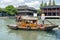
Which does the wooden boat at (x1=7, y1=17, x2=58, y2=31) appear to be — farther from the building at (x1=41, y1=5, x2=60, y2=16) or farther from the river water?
the building at (x1=41, y1=5, x2=60, y2=16)

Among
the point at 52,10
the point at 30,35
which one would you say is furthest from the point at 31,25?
the point at 52,10

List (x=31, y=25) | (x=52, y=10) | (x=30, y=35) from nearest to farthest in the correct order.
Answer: (x=30, y=35) < (x=31, y=25) < (x=52, y=10)

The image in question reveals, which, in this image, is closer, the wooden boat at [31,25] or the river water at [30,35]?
the river water at [30,35]

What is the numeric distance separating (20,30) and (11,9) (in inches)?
2279

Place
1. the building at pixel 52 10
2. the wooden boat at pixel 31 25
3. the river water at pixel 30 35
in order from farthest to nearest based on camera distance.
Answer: the building at pixel 52 10 → the wooden boat at pixel 31 25 → the river water at pixel 30 35

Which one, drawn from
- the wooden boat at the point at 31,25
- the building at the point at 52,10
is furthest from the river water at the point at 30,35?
the building at the point at 52,10

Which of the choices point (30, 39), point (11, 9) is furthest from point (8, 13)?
point (30, 39)

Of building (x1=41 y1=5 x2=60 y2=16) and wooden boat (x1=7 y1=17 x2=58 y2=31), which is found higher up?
wooden boat (x1=7 y1=17 x2=58 y2=31)

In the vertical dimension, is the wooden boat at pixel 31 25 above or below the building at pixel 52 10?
above

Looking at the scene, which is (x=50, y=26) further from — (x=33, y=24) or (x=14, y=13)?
(x=14, y=13)

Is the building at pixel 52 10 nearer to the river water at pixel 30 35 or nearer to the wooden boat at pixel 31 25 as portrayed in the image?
the wooden boat at pixel 31 25

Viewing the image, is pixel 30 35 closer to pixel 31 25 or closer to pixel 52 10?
pixel 31 25

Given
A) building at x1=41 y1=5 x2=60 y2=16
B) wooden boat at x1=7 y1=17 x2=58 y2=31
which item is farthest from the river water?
building at x1=41 y1=5 x2=60 y2=16

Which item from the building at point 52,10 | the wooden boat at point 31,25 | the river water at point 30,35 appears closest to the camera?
the river water at point 30,35
